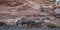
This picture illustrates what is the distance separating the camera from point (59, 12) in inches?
126

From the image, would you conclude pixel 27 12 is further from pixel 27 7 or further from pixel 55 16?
pixel 55 16

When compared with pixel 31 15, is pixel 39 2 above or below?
above

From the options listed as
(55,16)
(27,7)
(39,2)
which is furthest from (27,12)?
(55,16)

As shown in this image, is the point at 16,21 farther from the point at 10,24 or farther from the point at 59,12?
the point at 59,12

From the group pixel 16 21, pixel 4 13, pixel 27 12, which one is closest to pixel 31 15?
pixel 27 12

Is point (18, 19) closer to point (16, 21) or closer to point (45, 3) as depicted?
point (16, 21)

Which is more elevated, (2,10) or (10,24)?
(2,10)

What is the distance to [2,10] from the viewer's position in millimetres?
3252

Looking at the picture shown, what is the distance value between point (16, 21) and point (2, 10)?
1.08 feet

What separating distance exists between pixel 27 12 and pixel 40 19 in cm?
27

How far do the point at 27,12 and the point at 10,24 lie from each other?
380 millimetres

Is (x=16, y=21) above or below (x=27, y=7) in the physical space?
below

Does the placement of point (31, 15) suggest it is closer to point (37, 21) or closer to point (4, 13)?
point (37, 21)

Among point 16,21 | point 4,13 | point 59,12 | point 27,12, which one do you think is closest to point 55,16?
point 59,12
